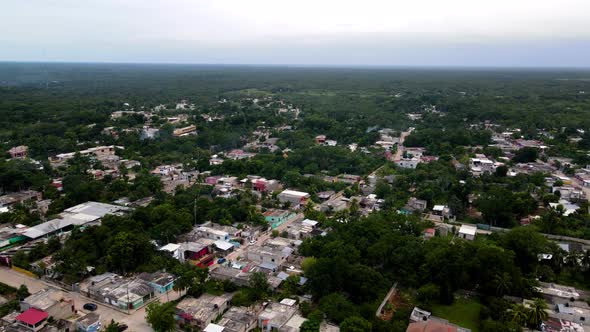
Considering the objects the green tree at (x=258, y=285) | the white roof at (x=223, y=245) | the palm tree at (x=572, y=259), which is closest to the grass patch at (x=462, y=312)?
the palm tree at (x=572, y=259)

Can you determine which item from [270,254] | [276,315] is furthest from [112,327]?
[270,254]

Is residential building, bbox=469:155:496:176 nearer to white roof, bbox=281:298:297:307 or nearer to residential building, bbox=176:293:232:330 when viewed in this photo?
white roof, bbox=281:298:297:307

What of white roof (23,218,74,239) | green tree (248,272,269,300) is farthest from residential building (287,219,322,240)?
white roof (23,218,74,239)

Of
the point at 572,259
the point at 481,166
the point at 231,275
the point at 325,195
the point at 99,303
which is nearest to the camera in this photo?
the point at 99,303

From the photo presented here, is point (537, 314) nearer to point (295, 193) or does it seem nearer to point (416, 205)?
point (416, 205)

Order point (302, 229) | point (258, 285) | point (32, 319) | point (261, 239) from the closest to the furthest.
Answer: point (32, 319)
point (258, 285)
point (261, 239)
point (302, 229)

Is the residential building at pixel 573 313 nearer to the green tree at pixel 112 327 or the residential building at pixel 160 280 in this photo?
the residential building at pixel 160 280

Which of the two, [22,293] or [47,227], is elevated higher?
[47,227]
